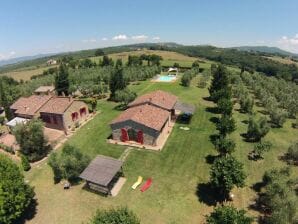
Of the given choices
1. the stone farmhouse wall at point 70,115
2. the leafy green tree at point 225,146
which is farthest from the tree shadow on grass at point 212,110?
the stone farmhouse wall at point 70,115

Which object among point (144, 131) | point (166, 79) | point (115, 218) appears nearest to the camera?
point (115, 218)

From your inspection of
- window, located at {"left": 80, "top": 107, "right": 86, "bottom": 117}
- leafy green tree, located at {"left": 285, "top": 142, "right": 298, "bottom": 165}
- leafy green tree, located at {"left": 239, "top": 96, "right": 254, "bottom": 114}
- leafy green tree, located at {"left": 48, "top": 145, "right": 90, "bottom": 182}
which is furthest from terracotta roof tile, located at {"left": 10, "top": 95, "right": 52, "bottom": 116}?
leafy green tree, located at {"left": 285, "top": 142, "right": 298, "bottom": 165}

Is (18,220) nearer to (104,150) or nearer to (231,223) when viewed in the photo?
(104,150)

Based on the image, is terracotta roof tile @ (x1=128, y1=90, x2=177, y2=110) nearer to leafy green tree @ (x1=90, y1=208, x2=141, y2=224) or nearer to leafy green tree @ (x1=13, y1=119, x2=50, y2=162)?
leafy green tree @ (x1=13, y1=119, x2=50, y2=162)

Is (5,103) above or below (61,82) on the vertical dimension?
below

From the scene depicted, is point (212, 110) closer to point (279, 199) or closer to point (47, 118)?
point (279, 199)

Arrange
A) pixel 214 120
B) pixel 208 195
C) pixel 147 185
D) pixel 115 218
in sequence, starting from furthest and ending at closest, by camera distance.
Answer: pixel 214 120 < pixel 147 185 < pixel 208 195 < pixel 115 218

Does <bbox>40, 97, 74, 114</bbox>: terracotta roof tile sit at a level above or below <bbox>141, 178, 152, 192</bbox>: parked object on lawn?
above

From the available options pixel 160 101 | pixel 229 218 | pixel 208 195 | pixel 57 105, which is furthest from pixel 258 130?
pixel 57 105
